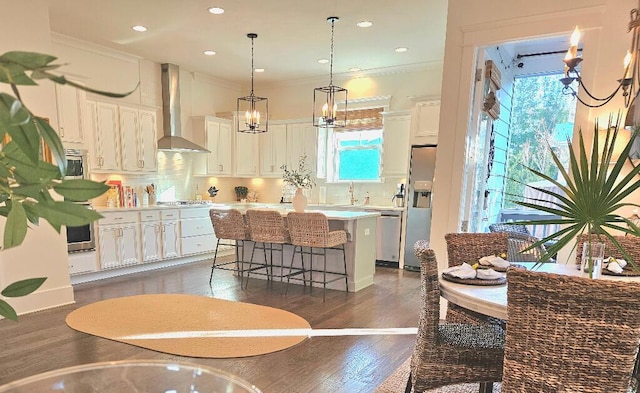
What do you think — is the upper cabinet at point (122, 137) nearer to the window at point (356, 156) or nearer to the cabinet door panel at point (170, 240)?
the cabinet door panel at point (170, 240)

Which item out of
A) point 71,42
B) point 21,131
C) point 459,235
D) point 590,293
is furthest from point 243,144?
point 21,131

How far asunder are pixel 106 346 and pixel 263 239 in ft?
6.30

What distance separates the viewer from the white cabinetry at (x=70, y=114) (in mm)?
4609

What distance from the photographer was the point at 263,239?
443 cm

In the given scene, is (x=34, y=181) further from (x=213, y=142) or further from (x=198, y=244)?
(x=213, y=142)

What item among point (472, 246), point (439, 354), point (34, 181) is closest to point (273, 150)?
point (472, 246)

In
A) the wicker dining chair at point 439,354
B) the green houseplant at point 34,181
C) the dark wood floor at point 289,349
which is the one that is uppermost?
the green houseplant at point 34,181

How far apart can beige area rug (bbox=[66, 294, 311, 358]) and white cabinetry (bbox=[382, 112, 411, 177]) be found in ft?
11.1

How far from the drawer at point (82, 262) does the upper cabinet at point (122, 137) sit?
1193 mm

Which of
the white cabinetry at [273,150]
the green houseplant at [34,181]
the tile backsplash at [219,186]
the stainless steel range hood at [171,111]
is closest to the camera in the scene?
the green houseplant at [34,181]

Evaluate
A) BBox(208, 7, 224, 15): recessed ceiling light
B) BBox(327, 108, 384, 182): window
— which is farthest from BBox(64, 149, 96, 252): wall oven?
BBox(327, 108, 384, 182): window

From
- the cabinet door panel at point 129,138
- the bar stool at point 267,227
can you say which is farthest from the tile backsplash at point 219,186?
the bar stool at point 267,227

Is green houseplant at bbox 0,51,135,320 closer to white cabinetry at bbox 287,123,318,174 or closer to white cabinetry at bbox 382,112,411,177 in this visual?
white cabinetry at bbox 382,112,411,177

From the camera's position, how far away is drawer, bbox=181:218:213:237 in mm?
5980
